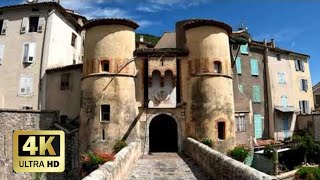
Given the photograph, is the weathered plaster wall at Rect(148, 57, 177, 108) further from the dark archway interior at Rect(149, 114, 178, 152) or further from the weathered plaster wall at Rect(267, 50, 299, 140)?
the weathered plaster wall at Rect(267, 50, 299, 140)

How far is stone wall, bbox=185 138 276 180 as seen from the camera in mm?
9316

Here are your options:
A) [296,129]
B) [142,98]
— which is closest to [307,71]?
[296,129]

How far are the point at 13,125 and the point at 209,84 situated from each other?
567 inches

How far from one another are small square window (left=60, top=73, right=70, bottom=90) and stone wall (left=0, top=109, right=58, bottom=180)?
2.58 metres

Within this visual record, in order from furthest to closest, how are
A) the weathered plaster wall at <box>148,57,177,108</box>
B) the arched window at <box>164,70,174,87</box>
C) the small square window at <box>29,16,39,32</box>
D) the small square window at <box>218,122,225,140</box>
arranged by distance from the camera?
1. the small square window at <box>29,16,39,32</box>
2. the arched window at <box>164,70,174,87</box>
3. the weathered plaster wall at <box>148,57,177,108</box>
4. the small square window at <box>218,122,225,140</box>

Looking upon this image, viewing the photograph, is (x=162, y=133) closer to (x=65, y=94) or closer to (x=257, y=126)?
(x=65, y=94)

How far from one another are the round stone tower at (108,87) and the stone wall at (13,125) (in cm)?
422

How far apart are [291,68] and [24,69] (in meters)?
27.7

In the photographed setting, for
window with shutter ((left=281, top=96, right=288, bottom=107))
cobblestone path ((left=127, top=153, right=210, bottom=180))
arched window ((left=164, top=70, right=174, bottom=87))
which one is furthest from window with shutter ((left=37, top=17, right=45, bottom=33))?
window with shutter ((left=281, top=96, right=288, bottom=107))

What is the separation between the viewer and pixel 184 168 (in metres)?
16.6

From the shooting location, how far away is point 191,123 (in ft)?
76.2

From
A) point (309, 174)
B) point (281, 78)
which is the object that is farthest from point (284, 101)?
point (309, 174)

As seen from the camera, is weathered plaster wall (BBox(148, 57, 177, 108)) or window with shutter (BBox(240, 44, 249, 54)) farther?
window with shutter (BBox(240, 44, 249, 54))

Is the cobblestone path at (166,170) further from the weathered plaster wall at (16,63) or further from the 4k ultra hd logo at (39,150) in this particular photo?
the weathered plaster wall at (16,63)
